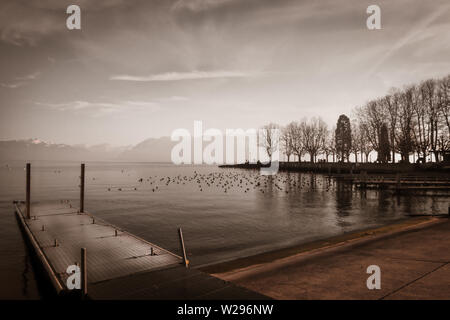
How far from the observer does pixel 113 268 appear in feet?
29.1

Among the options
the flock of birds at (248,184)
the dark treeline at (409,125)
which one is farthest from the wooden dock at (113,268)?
the dark treeline at (409,125)

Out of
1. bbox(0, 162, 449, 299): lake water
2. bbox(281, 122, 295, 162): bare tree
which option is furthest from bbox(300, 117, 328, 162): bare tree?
bbox(0, 162, 449, 299): lake water

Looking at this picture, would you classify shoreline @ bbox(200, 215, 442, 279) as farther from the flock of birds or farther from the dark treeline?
the dark treeline

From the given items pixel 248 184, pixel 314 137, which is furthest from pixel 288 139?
pixel 248 184

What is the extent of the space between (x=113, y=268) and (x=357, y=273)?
705cm

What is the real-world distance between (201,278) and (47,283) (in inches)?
249

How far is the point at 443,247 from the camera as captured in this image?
28.6ft

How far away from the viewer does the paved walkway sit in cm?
577

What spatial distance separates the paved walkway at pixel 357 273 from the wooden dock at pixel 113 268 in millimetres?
863

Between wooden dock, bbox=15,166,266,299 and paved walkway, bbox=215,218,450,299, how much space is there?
34.0 inches

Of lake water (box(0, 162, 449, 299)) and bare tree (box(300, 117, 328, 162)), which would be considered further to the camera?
bare tree (box(300, 117, 328, 162))
